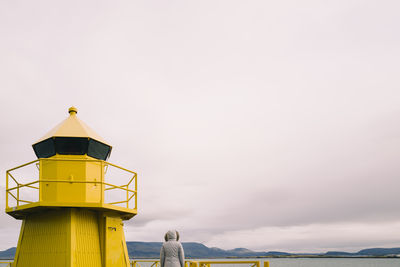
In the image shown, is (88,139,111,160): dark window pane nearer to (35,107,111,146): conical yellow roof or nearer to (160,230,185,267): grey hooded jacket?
(35,107,111,146): conical yellow roof

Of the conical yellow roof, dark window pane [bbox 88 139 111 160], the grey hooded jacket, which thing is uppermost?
the conical yellow roof

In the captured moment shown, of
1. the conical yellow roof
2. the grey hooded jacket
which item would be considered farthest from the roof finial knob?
the grey hooded jacket

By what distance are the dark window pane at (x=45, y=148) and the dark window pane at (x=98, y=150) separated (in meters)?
1.16

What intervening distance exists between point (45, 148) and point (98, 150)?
1.71 m

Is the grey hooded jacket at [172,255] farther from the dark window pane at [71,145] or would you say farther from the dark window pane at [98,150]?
the dark window pane at [71,145]

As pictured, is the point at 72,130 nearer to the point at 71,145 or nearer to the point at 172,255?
the point at 71,145

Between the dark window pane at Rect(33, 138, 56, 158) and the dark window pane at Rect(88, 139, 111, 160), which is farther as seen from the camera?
the dark window pane at Rect(88, 139, 111, 160)

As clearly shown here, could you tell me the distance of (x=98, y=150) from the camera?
43.7 feet

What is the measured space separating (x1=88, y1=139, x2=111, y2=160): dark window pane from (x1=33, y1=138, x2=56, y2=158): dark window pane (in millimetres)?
1159

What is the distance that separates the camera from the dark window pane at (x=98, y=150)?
12998 mm

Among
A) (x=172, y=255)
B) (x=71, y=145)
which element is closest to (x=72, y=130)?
(x=71, y=145)

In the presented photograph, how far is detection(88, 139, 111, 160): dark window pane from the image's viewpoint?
13.0m

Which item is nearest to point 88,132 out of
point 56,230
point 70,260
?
point 56,230

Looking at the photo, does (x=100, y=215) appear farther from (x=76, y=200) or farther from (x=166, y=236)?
(x=166, y=236)
